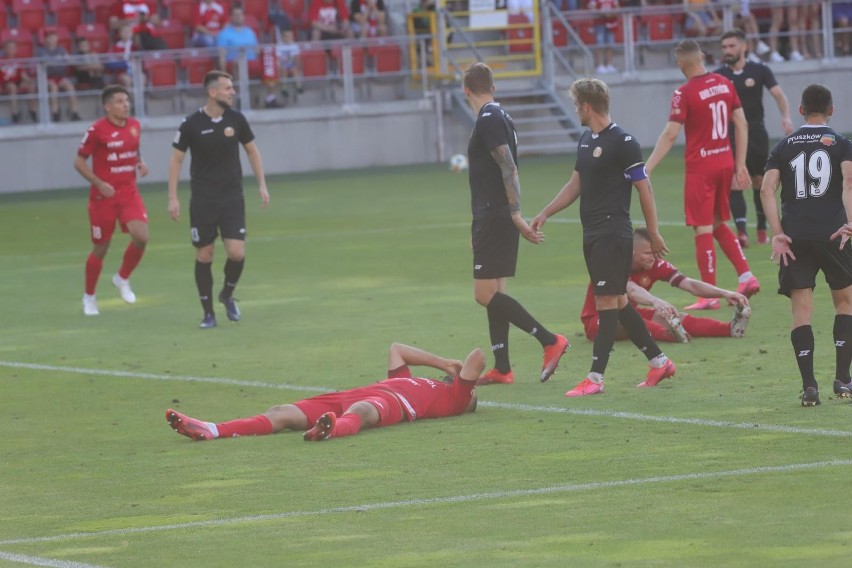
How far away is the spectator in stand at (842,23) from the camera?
118ft

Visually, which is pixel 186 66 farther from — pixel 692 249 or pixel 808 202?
pixel 808 202

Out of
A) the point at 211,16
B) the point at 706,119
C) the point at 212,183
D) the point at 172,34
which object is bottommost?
the point at 212,183

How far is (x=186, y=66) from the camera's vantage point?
33.7 meters

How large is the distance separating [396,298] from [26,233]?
33.9ft

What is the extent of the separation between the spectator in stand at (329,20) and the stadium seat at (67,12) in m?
4.91

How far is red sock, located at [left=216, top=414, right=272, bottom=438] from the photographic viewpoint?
31.7 ft

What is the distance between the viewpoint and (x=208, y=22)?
115 feet

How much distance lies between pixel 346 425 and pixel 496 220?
237cm

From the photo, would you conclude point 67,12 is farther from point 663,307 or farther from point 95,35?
point 663,307

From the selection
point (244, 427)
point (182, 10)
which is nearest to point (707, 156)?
point (244, 427)

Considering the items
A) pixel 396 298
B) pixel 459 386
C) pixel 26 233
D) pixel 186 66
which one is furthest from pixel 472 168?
pixel 186 66

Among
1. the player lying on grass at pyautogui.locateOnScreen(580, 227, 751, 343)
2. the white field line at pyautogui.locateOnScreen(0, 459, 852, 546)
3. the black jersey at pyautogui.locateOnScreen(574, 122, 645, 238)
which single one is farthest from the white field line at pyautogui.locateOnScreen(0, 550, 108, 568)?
the player lying on grass at pyautogui.locateOnScreen(580, 227, 751, 343)

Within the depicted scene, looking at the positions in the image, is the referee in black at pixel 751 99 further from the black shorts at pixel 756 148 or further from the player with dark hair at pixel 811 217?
the player with dark hair at pixel 811 217

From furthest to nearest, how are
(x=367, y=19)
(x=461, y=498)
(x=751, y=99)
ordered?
(x=367, y=19), (x=751, y=99), (x=461, y=498)
